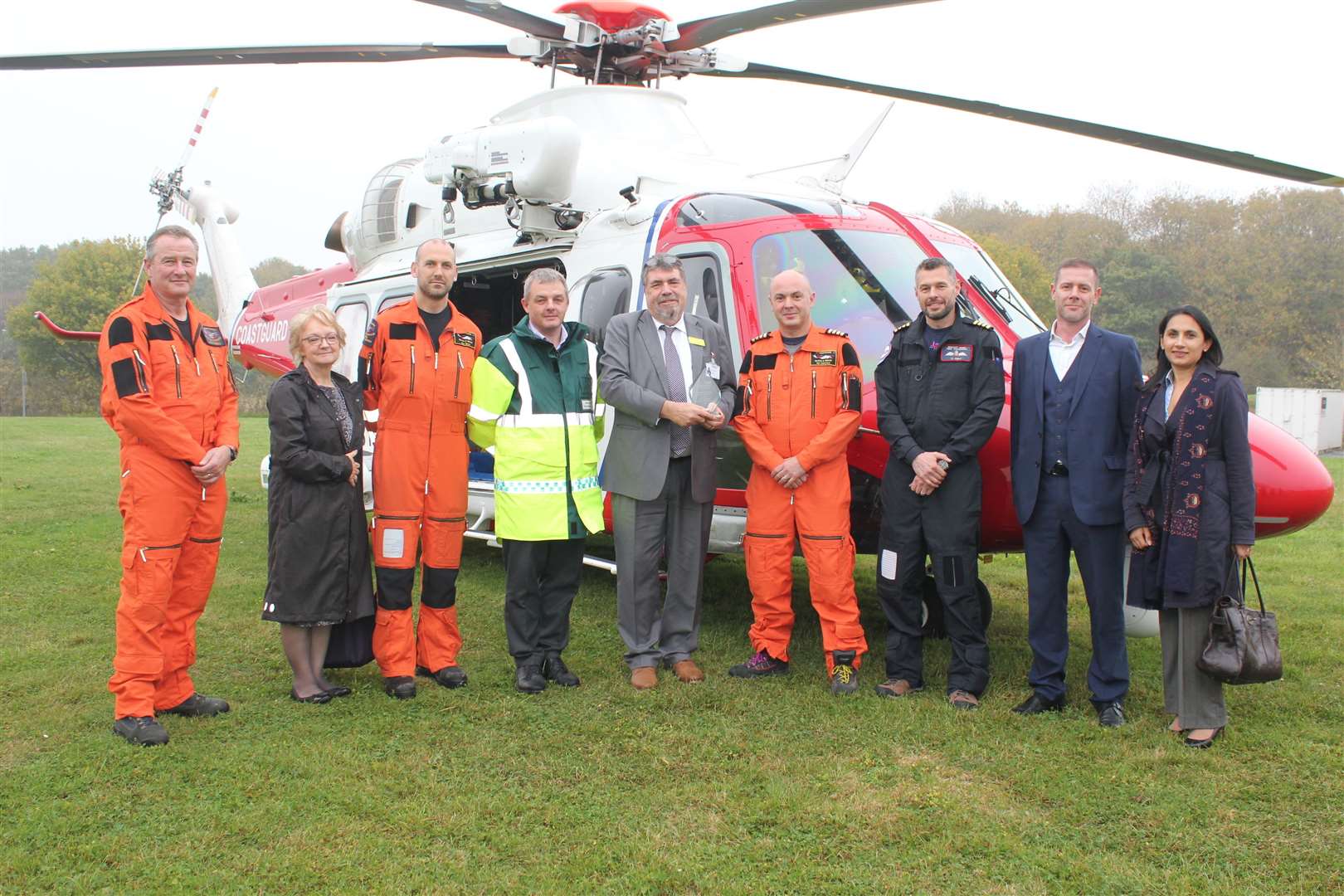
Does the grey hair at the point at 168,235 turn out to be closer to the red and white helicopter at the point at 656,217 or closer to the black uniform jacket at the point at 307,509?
the black uniform jacket at the point at 307,509

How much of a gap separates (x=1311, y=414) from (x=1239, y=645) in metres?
21.3

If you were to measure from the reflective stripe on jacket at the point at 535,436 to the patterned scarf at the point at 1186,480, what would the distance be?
7.32 feet

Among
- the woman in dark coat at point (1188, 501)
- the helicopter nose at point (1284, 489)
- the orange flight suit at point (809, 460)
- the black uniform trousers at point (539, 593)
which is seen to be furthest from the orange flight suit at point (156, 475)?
the helicopter nose at point (1284, 489)

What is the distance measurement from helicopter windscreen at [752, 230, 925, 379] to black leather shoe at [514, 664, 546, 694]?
192cm

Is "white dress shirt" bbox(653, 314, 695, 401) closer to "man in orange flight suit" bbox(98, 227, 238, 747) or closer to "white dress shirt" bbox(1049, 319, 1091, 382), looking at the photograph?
"white dress shirt" bbox(1049, 319, 1091, 382)

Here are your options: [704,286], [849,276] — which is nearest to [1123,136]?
[849,276]

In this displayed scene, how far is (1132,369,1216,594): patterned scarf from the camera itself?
3578mm

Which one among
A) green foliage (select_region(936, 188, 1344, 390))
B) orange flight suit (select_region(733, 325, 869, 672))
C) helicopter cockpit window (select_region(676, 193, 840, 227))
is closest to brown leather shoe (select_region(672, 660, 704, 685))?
orange flight suit (select_region(733, 325, 869, 672))

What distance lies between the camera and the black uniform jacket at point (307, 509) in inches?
154

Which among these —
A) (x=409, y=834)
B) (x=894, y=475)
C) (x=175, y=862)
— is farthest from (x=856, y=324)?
(x=175, y=862)

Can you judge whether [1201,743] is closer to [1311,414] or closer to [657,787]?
[657,787]

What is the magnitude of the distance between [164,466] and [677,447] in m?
2.01

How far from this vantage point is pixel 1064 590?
407 centimetres

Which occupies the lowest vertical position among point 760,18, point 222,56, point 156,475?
point 156,475
